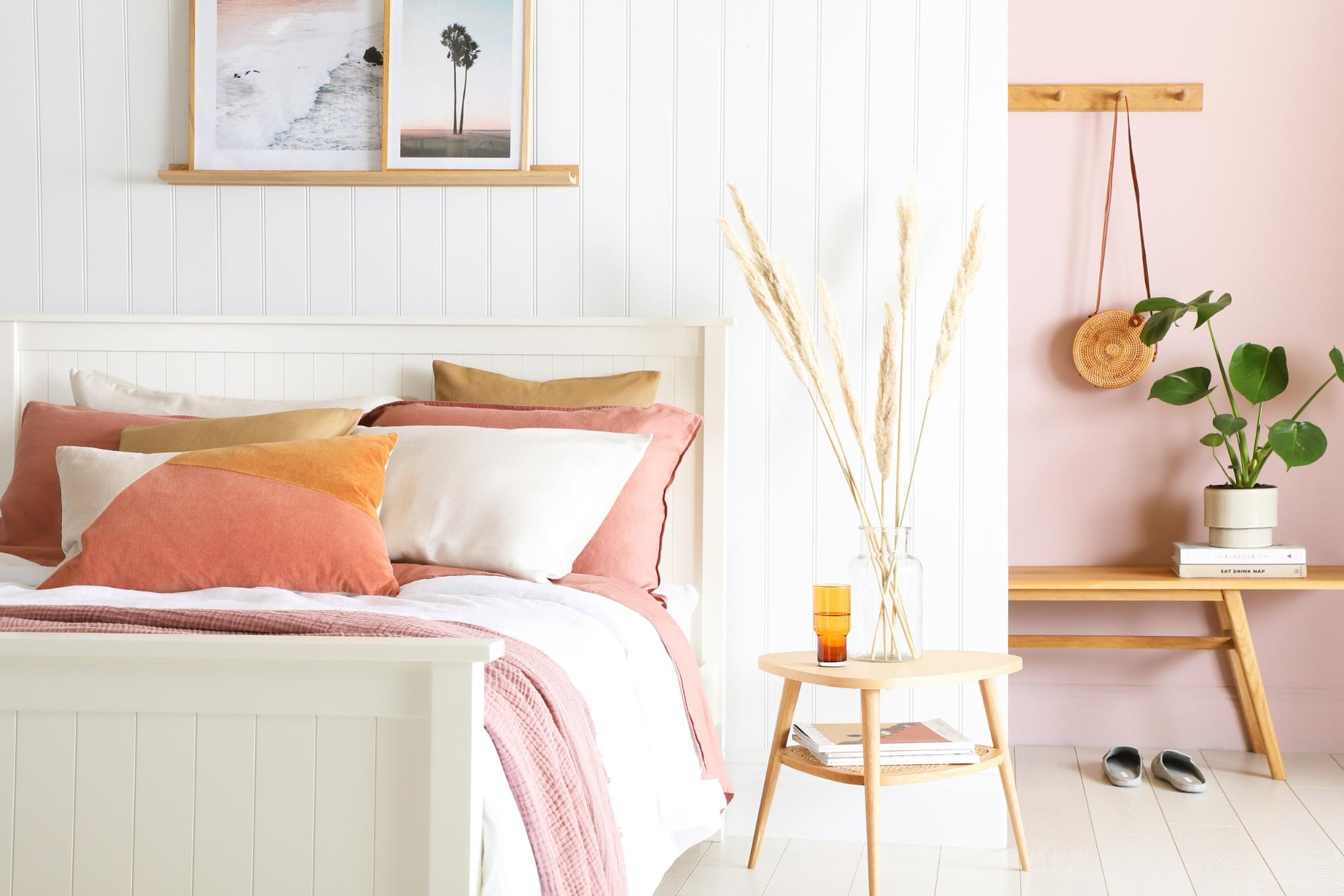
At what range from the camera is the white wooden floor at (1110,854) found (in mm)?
2311

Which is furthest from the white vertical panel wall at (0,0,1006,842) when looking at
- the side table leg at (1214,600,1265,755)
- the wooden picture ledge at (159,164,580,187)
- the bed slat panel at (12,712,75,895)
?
the bed slat panel at (12,712,75,895)

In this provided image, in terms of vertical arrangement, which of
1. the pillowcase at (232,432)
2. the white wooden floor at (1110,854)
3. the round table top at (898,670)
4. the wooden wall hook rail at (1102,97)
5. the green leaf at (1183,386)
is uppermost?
the wooden wall hook rail at (1102,97)

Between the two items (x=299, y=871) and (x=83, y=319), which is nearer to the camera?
(x=299, y=871)

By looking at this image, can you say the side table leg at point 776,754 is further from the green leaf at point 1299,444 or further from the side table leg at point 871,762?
the green leaf at point 1299,444

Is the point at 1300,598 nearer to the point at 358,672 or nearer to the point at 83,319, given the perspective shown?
the point at 358,672

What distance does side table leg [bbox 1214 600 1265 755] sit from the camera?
3168 millimetres

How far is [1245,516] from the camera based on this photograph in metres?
3.13

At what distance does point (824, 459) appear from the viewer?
8.81 feet

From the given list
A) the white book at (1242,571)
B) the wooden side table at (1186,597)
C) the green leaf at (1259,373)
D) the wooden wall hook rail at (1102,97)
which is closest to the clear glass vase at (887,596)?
the wooden side table at (1186,597)

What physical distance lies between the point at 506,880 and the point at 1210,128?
3114 millimetres

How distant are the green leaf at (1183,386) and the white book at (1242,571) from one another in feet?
1.45

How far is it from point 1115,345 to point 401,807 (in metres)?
2.73

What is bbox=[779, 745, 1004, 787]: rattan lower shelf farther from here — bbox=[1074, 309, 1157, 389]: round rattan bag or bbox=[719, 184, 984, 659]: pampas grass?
bbox=[1074, 309, 1157, 389]: round rattan bag

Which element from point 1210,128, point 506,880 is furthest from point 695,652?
point 1210,128
